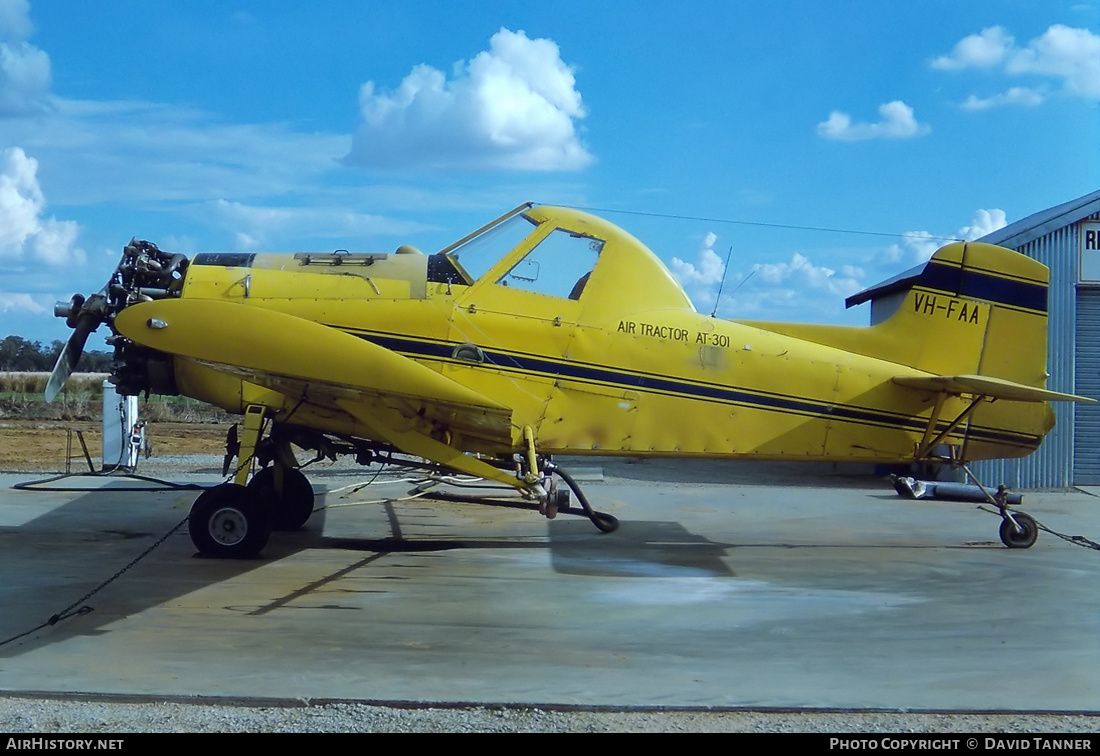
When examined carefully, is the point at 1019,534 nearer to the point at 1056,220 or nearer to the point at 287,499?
the point at 287,499

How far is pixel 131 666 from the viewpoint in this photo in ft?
18.0

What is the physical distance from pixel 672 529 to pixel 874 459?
2616mm

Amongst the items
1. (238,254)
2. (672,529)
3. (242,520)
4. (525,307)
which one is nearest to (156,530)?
(242,520)

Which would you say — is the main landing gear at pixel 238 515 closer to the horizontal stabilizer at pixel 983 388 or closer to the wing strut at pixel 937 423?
the horizontal stabilizer at pixel 983 388

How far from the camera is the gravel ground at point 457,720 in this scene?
4535 mm

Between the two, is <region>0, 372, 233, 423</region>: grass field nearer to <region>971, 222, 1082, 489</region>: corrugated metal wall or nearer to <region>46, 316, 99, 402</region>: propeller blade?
<region>46, 316, 99, 402</region>: propeller blade

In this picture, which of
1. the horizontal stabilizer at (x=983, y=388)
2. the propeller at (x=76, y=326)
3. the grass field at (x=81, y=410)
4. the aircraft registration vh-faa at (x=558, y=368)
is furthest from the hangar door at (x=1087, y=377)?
the grass field at (x=81, y=410)

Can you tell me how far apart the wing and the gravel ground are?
332cm

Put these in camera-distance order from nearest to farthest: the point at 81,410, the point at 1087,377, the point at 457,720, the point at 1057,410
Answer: the point at 457,720, the point at 1057,410, the point at 1087,377, the point at 81,410

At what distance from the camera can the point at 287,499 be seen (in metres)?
10.7

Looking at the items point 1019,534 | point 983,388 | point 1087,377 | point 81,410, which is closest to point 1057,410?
point 1087,377

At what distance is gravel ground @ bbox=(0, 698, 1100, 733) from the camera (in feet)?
14.9

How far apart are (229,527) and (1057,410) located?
48.8ft

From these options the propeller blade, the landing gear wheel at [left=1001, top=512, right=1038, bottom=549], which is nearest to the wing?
the propeller blade
